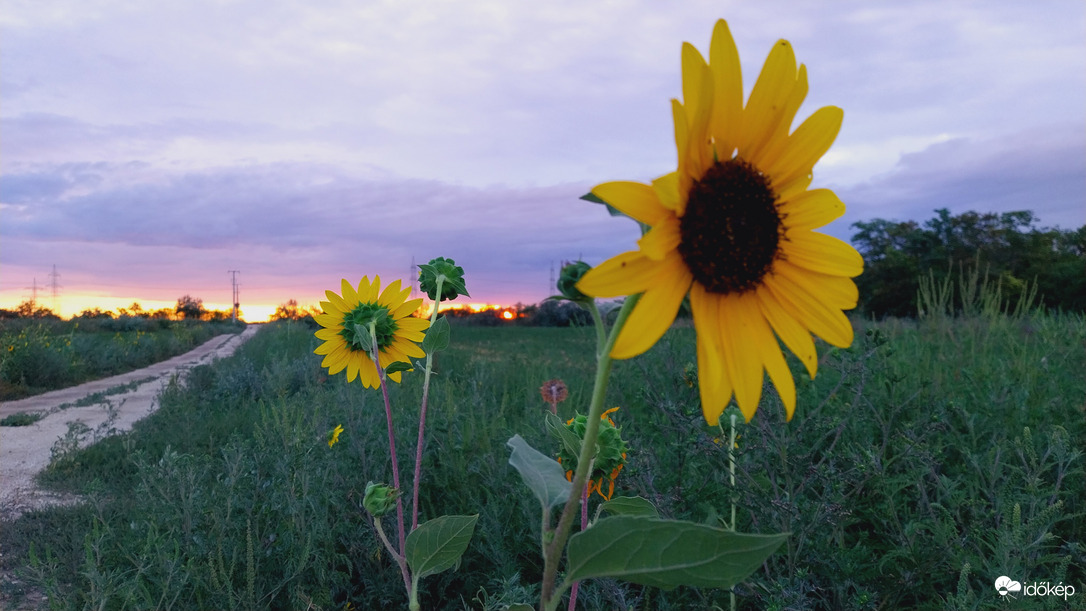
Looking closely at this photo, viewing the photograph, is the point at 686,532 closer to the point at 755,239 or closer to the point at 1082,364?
the point at 755,239

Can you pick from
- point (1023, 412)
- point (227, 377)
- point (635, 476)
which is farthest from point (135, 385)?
point (1023, 412)

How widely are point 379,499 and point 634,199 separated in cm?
82

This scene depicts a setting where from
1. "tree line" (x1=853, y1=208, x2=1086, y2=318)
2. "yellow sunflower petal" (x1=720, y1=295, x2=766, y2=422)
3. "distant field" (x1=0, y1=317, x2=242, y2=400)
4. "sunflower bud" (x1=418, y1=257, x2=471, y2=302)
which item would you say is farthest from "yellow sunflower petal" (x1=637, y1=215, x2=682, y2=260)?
"tree line" (x1=853, y1=208, x2=1086, y2=318)

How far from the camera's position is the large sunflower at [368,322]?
1540 millimetres

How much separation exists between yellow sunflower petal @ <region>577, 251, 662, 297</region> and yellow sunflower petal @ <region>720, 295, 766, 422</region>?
0.44ft

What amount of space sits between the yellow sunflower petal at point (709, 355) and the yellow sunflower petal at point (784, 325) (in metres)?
0.07

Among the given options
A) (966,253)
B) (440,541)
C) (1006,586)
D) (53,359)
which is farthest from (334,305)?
(966,253)

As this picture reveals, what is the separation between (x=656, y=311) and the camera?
65cm

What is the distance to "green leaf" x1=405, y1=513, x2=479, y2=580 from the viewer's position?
1021 millimetres

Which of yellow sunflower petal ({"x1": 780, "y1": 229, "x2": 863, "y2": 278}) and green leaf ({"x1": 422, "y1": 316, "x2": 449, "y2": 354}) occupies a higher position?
yellow sunflower petal ({"x1": 780, "y1": 229, "x2": 863, "y2": 278})

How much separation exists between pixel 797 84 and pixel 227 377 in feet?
23.0

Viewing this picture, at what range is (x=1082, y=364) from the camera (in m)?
4.38

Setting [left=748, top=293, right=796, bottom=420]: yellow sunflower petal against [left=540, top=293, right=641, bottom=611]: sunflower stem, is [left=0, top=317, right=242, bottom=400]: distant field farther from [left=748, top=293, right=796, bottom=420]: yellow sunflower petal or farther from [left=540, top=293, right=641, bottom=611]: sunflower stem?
[left=748, top=293, right=796, bottom=420]: yellow sunflower petal

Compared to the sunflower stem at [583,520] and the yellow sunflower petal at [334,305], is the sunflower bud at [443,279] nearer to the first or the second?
the yellow sunflower petal at [334,305]
